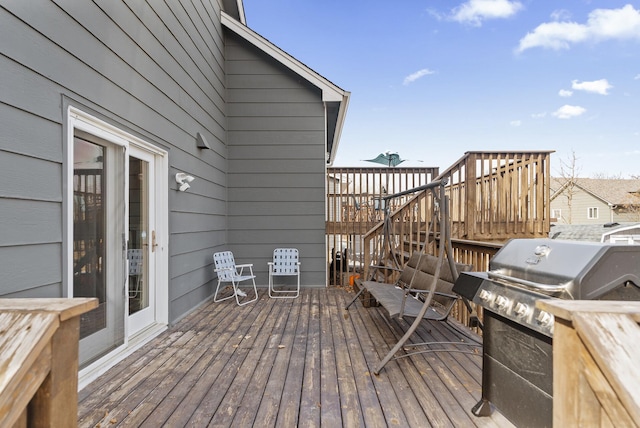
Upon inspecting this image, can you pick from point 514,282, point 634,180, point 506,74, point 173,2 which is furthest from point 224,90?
point 634,180

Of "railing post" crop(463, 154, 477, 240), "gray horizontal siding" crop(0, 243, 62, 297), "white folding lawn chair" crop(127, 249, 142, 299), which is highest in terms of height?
"railing post" crop(463, 154, 477, 240)

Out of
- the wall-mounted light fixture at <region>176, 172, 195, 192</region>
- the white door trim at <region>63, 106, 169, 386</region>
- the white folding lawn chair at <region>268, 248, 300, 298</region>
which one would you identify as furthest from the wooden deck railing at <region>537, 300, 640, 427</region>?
the white folding lawn chair at <region>268, 248, 300, 298</region>

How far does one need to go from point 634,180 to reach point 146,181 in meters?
28.0

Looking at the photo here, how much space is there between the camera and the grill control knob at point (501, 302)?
1531 millimetres

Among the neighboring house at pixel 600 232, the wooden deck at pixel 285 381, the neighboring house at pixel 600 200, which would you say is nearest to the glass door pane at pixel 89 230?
the wooden deck at pixel 285 381

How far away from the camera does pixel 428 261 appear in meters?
3.20

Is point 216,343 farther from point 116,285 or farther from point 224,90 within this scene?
point 224,90

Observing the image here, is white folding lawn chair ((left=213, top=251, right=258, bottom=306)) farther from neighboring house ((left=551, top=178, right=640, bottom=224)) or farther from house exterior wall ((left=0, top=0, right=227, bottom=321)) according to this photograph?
neighboring house ((left=551, top=178, right=640, bottom=224))

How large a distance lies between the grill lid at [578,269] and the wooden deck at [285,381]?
0.98m

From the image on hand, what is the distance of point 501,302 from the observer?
1563mm

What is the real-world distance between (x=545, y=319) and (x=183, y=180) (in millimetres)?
3615

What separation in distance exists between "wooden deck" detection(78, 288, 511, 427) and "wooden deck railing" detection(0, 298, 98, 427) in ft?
3.66

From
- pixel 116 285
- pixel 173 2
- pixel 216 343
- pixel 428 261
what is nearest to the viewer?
pixel 116 285

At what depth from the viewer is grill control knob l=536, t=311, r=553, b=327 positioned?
127cm
